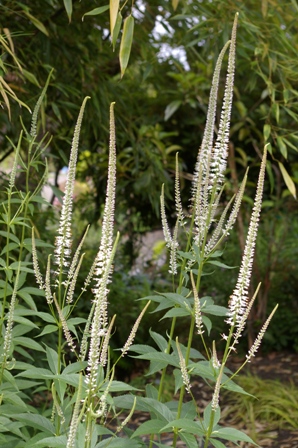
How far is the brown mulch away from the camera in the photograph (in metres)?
3.81

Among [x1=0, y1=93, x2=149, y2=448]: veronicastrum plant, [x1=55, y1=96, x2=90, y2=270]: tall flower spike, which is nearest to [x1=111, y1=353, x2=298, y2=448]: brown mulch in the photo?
[x1=0, y1=93, x2=149, y2=448]: veronicastrum plant

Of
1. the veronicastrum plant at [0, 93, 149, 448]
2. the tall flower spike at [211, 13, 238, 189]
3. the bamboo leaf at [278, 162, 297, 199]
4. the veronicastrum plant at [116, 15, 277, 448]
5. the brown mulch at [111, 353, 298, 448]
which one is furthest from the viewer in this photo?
the brown mulch at [111, 353, 298, 448]

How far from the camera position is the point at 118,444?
170cm

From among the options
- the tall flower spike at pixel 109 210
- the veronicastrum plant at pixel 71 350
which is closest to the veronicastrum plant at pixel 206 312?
the veronicastrum plant at pixel 71 350

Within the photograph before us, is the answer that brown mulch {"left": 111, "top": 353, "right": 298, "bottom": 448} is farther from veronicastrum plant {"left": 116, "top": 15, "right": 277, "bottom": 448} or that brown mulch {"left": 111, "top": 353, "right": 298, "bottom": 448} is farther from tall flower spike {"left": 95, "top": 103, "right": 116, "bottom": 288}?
tall flower spike {"left": 95, "top": 103, "right": 116, "bottom": 288}

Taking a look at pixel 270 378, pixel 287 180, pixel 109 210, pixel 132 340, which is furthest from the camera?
pixel 270 378

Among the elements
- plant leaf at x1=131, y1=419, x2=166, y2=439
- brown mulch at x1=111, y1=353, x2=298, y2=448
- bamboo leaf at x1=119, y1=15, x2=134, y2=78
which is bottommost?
brown mulch at x1=111, y1=353, x2=298, y2=448

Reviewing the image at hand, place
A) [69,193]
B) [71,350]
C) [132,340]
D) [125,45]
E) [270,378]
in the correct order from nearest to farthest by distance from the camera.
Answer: [132,340]
[69,193]
[71,350]
[125,45]
[270,378]

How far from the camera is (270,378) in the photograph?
4848 mm

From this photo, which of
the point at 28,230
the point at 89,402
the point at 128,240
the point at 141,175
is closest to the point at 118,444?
the point at 89,402

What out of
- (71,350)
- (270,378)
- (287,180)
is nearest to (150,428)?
(71,350)

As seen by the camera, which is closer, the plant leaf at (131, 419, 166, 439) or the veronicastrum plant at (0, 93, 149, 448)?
the veronicastrum plant at (0, 93, 149, 448)

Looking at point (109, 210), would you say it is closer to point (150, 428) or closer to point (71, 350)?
point (71, 350)

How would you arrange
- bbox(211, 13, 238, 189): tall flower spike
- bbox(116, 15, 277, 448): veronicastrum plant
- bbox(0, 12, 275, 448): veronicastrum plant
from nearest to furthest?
bbox(0, 12, 275, 448): veronicastrum plant
bbox(116, 15, 277, 448): veronicastrum plant
bbox(211, 13, 238, 189): tall flower spike
